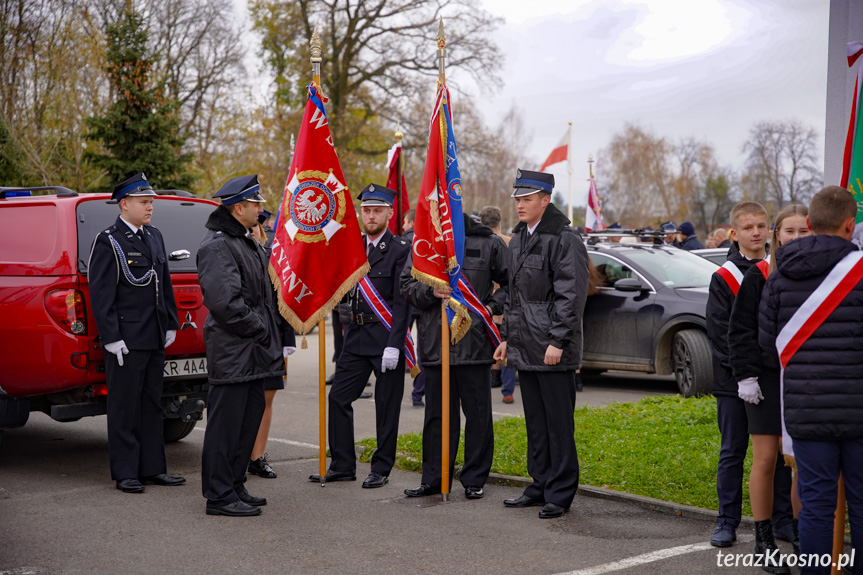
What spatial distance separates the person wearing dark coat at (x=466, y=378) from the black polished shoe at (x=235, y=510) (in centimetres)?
111

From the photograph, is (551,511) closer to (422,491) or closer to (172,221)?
(422,491)

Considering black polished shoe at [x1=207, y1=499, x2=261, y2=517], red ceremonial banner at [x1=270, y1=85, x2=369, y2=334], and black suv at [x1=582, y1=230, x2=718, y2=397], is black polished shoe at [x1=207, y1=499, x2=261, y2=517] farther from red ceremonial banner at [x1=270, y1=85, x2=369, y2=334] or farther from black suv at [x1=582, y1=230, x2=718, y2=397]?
black suv at [x1=582, y1=230, x2=718, y2=397]

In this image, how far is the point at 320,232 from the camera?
7.00 meters

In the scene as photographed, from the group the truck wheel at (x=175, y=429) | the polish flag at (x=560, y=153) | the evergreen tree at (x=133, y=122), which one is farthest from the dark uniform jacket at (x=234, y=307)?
the evergreen tree at (x=133, y=122)

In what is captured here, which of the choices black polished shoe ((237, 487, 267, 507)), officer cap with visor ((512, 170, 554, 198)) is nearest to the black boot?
officer cap with visor ((512, 170, 554, 198))

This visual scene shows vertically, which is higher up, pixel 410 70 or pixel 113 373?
pixel 410 70

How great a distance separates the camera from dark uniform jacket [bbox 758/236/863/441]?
13.4ft

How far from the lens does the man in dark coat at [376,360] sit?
6922 millimetres

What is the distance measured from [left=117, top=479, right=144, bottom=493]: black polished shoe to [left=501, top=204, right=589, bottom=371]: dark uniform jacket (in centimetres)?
290

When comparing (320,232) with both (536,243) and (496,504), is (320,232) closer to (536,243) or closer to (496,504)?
(536,243)

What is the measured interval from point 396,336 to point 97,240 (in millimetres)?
2301

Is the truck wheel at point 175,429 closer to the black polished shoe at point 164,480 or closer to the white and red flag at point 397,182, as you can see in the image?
the black polished shoe at point 164,480

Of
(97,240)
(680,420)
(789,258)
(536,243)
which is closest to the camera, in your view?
(789,258)

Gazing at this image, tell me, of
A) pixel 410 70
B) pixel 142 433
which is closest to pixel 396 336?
pixel 142 433
